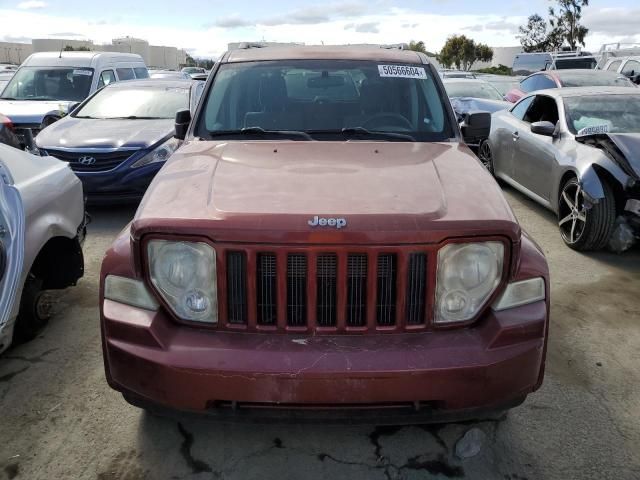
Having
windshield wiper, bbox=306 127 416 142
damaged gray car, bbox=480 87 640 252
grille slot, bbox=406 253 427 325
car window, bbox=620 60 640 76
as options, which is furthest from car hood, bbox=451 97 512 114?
grille slot, bbox=406 253 427 325

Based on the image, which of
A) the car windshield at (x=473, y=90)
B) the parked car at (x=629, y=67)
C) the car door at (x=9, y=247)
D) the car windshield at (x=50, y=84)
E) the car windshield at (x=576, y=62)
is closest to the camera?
the car door at (x=9, y=247)

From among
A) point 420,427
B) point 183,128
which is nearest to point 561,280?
point 420,427

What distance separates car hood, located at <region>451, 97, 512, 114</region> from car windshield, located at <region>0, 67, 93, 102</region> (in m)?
6.87

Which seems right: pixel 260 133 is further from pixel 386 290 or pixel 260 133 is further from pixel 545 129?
pixel 545 129

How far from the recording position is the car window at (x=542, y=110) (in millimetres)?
6867

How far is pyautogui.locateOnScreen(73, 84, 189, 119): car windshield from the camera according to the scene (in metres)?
8.05

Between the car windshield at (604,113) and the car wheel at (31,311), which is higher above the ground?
the car windshield at (604,113)

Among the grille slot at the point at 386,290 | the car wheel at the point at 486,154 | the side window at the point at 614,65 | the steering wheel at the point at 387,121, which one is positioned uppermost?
the side window at the point at 614,65

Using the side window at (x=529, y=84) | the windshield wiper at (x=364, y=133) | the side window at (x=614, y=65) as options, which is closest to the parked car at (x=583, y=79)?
the side window at (x=529, y=84)

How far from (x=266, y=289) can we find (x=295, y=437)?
0.87 metres

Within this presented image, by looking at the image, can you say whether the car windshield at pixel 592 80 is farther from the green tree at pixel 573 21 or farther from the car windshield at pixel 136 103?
the green tree at pixel 573 21

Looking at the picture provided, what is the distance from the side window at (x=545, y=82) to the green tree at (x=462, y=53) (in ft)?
141

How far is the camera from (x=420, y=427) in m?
2.97

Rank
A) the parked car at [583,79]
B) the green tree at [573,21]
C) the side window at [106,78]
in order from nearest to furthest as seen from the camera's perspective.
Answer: the parked car at [583,79], the side window at [106,78], the green tree at [573,21]
